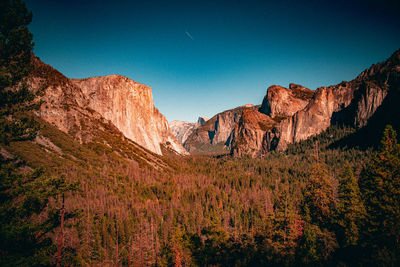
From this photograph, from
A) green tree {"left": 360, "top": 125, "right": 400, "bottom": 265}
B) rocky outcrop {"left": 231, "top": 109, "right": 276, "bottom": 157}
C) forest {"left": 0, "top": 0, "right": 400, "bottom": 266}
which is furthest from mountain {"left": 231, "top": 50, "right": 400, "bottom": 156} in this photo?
green tree {"left": 360, "top": 125, "right": 400, "bottom": 265}

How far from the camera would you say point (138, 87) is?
15975 centimetres

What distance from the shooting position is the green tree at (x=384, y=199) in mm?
16547

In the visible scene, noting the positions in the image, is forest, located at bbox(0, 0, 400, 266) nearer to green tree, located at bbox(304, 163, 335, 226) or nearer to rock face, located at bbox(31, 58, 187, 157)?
green tree, located at bbox(304, 163, 335, 226)

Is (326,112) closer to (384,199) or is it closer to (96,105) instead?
(384,199)

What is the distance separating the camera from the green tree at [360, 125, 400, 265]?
16.5 metres

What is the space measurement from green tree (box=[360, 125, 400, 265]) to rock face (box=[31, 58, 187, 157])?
117 meters

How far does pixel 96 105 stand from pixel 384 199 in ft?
502

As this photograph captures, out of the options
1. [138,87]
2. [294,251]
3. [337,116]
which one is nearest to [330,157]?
[337,116]

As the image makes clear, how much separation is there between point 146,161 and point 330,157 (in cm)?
11223

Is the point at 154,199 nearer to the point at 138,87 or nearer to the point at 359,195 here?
the point at 359,195

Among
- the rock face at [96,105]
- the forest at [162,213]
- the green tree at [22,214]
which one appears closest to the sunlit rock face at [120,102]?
the rock face at [96,105]

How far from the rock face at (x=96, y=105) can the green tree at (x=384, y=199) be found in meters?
117

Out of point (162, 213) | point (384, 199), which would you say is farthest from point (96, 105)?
point (384, 199)

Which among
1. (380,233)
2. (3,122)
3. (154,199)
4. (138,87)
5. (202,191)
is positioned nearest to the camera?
(3,122)
